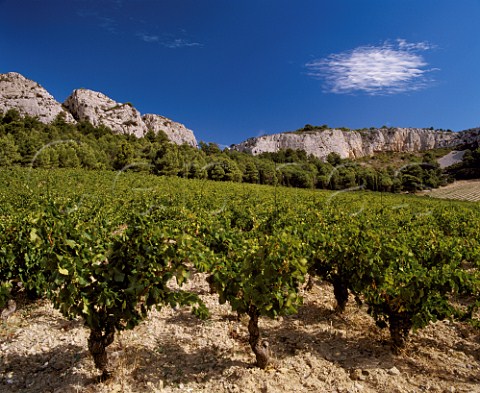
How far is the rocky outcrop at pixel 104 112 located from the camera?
116m

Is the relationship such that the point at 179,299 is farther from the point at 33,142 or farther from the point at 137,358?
the point at 33,142

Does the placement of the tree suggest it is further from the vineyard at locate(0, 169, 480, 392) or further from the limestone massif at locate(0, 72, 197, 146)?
the limestone massif at locate(0, 72, 197, 146)

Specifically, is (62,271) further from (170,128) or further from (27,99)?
(170,128)

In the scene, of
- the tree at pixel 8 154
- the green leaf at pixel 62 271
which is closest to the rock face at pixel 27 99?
the tree at pixel 8 154

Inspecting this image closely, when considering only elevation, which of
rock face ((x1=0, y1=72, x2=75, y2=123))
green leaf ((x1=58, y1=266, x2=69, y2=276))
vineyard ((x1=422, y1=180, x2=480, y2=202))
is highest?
rock face ((x1=0, y1=72, x2=75, y2=123))

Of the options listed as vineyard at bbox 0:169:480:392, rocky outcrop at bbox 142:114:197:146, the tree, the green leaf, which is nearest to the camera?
the green leaf

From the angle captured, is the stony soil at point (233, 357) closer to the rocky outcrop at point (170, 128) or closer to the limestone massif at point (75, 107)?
the limestone massif at point (75, 107)

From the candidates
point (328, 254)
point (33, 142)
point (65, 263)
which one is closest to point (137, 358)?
point (65, 263)

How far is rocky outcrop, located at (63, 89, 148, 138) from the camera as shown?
116125 mm

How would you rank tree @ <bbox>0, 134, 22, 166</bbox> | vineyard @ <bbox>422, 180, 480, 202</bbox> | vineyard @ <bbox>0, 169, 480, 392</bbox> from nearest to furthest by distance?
vineyard @ <bbox>0, 169, 480, 392</bbox> → tree @ <bbox>0, 134, 22, 166</bbox> → vineyard @ <bbox>422, 180, 480, 202</bbox>

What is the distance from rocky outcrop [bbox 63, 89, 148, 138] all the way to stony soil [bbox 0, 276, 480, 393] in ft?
387

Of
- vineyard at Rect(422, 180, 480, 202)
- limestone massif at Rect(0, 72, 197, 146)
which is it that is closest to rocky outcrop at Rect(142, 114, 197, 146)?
limestone massif at Rect(0, 72, 197, 146)

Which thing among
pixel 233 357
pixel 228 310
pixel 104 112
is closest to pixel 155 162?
pixel 228 310

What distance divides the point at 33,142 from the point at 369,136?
175075 mm
